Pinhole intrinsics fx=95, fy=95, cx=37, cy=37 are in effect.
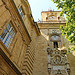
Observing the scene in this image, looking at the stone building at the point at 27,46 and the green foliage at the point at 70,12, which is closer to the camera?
the stone building at the point at 27,46

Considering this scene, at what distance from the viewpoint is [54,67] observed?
1133 centimetres

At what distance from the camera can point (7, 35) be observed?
7.65m

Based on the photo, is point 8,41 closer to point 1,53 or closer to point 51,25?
point 1,53

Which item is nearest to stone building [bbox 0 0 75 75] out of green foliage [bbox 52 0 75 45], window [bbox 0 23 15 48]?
window [bbox 0 23 15 48]

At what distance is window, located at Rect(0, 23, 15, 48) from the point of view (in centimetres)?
716

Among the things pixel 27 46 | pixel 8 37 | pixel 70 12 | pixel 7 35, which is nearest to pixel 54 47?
pixel 27 46

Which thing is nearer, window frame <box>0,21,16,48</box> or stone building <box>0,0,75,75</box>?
stone building <box>0,0,75,75</box>

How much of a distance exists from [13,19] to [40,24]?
9.14 meters

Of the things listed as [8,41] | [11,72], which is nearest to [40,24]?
[8,41]

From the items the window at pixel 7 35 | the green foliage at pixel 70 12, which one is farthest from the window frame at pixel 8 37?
the green foliage at pixel 70 12

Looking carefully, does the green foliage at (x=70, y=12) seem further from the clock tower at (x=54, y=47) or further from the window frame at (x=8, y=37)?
the window frame at (x=8, y=37)

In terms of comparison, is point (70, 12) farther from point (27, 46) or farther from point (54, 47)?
point (54, 47)

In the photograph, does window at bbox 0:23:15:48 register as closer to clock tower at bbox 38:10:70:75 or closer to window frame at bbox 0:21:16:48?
window frame at bbox 0:21:16:48

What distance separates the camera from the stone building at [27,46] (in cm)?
715
